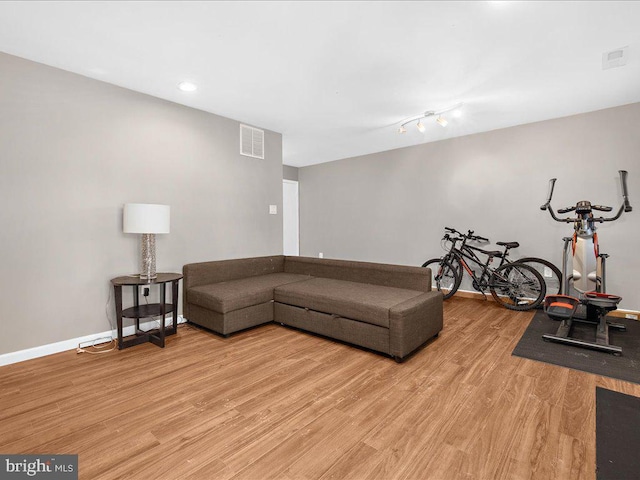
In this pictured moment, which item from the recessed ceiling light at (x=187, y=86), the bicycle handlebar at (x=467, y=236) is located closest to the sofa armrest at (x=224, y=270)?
the recessed ceiling light at (x=187, y=86)

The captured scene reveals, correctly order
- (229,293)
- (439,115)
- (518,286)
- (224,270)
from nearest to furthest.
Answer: (229,293) < (224,270) < (439,115) < (518,286)

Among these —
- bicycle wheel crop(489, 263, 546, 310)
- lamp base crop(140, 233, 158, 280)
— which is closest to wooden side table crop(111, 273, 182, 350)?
lamp base crop(140, 233, 158, 280)

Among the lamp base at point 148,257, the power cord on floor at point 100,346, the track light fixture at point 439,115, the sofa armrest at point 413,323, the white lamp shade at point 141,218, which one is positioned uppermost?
the track light fixture at point 439,115

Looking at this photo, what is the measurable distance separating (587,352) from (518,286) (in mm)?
1554

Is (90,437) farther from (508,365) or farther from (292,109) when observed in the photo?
(292,109)

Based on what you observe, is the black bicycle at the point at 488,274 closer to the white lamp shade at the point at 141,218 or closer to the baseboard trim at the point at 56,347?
the white lamp shade at the point at 141,218

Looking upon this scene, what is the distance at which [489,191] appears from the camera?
457 cm

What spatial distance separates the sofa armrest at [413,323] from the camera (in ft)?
7.97

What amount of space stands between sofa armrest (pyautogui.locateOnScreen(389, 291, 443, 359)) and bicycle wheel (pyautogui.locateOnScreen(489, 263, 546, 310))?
1809 mm

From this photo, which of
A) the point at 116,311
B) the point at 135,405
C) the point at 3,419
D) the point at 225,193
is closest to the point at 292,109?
the point at 225,193

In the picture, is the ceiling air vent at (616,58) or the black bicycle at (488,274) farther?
the black bicycle at (488,274)

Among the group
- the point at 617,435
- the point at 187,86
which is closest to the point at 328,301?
the point at 617,435

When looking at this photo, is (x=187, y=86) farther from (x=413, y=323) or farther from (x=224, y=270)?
(x=413, y=323)

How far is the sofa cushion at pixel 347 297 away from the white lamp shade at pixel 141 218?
4.59ft
